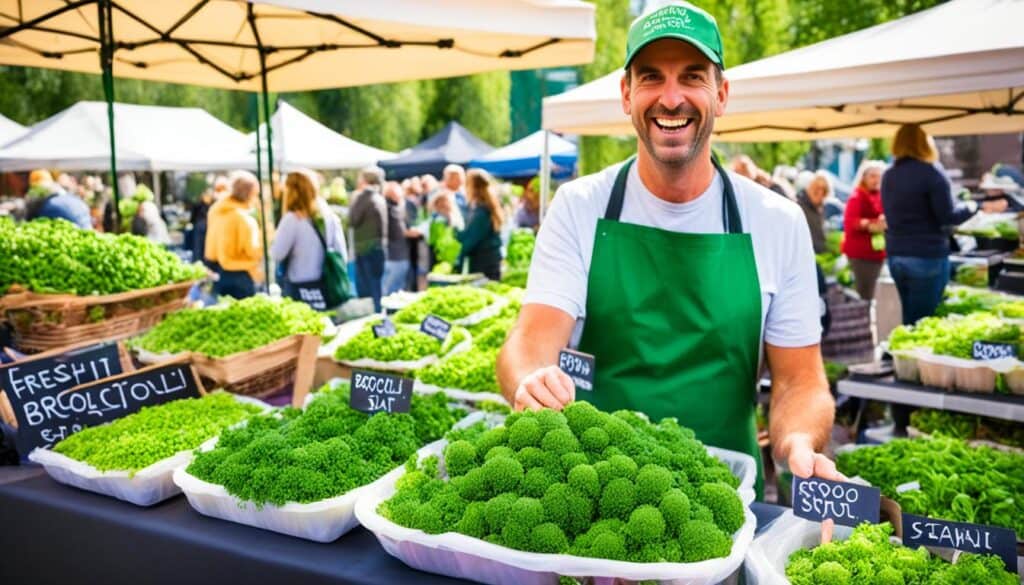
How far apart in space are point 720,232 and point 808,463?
2.33ft

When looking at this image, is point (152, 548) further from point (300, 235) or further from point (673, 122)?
point (300, 235)

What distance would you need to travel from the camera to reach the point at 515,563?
1481mm

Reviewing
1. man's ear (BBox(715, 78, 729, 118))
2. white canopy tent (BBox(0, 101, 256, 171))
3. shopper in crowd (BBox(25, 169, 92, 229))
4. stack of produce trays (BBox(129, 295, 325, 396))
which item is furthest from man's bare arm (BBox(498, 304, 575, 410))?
white canopy tent (BBox(0, 101, 256, 171))

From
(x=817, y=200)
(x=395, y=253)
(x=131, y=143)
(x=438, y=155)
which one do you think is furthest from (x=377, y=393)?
(x=438, y=155)

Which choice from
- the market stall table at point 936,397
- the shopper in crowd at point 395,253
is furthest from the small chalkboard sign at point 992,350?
the shopper in crowd at point 395,253

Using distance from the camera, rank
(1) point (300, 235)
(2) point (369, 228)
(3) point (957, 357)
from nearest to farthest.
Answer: (3) point (957, 357) → (1) point (300, 235) → (2) point (369, 228)

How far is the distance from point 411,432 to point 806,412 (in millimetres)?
1030

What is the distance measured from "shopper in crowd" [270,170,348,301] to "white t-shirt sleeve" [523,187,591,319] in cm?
488

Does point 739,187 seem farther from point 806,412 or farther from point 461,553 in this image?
point 461,553

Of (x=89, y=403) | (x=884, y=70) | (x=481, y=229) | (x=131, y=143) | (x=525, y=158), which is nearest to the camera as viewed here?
(x=89, y=403)

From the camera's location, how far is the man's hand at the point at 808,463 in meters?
1.76

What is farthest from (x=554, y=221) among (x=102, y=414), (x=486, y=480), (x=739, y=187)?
(x=102, y=414)

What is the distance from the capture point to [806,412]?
2084mm

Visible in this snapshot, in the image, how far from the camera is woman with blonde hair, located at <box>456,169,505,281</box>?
834 cm
